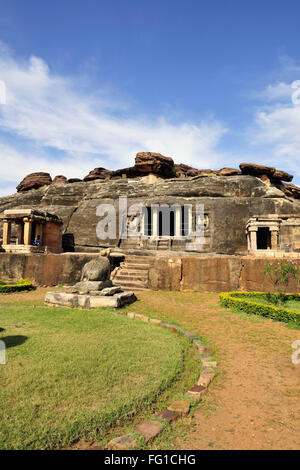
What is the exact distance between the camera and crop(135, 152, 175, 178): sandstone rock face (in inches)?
1233

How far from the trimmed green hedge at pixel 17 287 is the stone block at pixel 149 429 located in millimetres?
11337

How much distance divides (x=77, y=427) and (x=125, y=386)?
933 mm

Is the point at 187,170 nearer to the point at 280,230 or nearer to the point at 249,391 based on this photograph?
the point at 280,230

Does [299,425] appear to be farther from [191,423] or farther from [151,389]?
[151,389]

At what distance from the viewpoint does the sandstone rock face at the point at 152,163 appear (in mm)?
31328

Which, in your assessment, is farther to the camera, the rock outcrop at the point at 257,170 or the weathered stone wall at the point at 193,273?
the rock outcrop at the point at 257,170

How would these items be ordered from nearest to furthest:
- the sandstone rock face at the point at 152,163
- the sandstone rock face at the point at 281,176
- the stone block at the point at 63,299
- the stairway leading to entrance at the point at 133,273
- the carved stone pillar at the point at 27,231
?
the stone block at the point at 63,299 → the stairway leading to entrance at the point at 133,273 → the carved stone pillar at the point at 27,231 → the sandstone rock face at the point at 152,163 → the sandstone rock face at the point at 281,176

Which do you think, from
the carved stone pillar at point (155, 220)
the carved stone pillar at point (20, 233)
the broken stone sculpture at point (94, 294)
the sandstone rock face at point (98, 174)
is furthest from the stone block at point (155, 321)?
the sandstone rock face at point (98, 174)

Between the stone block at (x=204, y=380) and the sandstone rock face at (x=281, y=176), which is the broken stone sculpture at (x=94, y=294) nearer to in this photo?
the stone block at (x=204, y=380)

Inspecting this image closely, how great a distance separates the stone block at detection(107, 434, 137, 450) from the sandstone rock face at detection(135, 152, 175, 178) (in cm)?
3034

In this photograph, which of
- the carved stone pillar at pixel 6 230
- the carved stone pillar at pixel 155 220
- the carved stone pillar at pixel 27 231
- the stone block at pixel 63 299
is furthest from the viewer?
the carved stone pillar at pixel 155 220

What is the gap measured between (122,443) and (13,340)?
3.37m

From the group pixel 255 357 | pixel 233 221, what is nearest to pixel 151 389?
pixel 255 357

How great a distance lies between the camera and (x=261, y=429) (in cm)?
291
